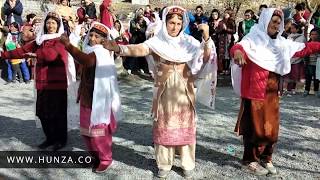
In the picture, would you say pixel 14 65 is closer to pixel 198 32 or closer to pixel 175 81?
pixel 198 32

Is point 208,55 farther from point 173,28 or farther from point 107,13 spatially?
point 107,13

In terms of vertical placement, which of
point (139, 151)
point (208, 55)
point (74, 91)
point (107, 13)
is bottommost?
point (139, 151)

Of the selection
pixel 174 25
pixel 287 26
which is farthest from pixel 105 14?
pixel 287 26

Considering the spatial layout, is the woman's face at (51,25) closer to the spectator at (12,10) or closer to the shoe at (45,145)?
the shoe at (45,145)

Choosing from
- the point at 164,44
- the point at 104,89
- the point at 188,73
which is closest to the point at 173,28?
the point at 164,44

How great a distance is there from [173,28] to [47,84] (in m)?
1.81

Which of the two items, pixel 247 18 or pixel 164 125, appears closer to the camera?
pixel 164 125

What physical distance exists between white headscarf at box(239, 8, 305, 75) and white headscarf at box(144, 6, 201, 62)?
1.63 feet

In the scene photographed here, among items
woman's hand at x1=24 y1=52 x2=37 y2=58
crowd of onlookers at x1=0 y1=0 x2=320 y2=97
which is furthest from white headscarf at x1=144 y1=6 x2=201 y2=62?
crowd of onlookers at x1=0 y1=0 x2=320 y2=97

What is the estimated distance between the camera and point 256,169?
4.99 m

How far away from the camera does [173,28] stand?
464 centimetres

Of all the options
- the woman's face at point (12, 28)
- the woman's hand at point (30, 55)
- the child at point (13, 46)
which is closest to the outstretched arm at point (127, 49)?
the woman's hand at point (30, 55)

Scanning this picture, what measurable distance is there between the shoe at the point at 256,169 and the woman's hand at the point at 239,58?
1203 millimetres

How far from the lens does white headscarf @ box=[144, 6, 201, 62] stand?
4.65 meters
